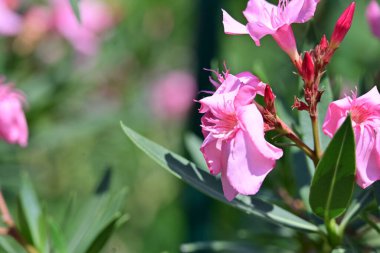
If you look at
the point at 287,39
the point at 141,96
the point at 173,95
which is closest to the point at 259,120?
the point at 287,39

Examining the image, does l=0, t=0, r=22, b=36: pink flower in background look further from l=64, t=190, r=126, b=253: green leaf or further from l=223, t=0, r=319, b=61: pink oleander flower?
l=223, t=0, r=319, b=61: pink oleander flower

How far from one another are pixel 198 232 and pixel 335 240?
65 centimetres

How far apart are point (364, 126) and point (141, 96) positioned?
1729mm

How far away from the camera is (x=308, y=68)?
0.68 metres

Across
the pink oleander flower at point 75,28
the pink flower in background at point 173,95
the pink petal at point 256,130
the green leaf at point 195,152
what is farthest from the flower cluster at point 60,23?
the pink petal at point 256,130

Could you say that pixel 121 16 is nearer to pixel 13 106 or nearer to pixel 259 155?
pixel 13 106

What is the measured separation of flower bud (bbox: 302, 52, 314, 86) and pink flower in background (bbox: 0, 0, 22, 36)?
899mm

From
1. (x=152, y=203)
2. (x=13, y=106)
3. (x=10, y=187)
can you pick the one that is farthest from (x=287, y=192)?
(x=152, y=203)

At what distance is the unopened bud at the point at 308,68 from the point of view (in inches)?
26.6

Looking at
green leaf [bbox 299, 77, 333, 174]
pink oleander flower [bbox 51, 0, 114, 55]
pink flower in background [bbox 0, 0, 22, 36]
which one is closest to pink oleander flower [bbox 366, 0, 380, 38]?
green leaf [bbox 299, 77, 333, 174]

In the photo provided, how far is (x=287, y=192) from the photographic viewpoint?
97 centimetres

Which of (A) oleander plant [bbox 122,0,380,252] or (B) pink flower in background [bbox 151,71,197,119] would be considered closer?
(A) oleander plant [bbox 122,0,380,252]

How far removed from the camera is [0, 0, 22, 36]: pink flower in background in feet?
4.90

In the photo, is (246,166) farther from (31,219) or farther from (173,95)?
(173,95)
